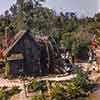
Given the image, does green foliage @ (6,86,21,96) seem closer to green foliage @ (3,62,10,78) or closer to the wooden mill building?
green foliage @ (3,62,10,78)

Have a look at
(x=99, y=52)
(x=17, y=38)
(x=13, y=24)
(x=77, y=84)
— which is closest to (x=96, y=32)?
(x=99, y=52)

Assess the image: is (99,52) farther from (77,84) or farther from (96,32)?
(77,84)

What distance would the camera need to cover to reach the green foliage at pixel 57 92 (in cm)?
4525

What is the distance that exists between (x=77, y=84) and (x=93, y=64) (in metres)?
20.2

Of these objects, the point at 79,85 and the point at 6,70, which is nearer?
the point at 79,85

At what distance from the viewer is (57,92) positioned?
151ft

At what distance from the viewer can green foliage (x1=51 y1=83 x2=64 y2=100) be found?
45.2 meters

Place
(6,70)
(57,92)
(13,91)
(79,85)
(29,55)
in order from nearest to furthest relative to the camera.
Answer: (57,92) → (79,85) → (13,91) → (6,70) → (29,55)

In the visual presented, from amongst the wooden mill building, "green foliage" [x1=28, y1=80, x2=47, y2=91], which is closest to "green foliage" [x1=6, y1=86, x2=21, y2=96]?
A: "green foliage" [x1=28, y1=80, x2=47, y2=91]

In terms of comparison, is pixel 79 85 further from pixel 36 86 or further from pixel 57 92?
pixel 36 86

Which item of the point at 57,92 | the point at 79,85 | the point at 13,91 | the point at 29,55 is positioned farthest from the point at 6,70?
the point at 57,92

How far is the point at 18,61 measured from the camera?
58.1 metres

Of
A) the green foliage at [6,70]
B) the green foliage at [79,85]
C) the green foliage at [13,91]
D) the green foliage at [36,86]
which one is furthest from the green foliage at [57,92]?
the green foliage at [6,70]

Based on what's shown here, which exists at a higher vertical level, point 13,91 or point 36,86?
point 36,86
